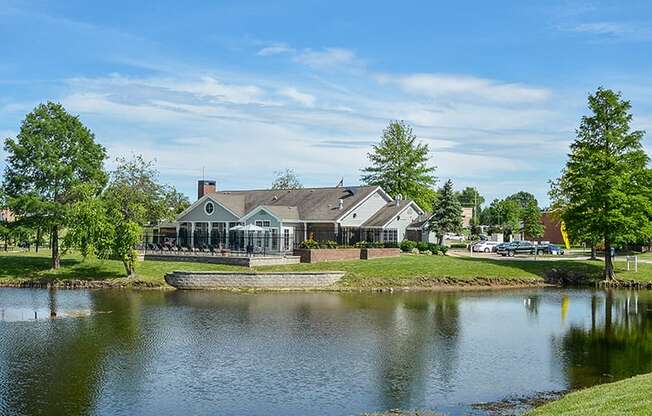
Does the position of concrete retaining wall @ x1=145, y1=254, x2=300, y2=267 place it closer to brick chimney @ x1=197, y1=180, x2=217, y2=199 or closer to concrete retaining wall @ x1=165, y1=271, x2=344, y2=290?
concrete retaining wall @ x1=165, y1=271, x2=344, y2=290

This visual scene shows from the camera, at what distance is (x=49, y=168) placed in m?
52.5

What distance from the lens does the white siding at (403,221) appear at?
6469 centimetres

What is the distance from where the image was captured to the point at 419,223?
66938 mm

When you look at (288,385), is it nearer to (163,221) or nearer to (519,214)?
(163,221)

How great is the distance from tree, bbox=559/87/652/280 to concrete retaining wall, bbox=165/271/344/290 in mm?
19961

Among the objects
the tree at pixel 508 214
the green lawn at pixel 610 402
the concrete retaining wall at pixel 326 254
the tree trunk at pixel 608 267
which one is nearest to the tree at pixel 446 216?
the concrete retaining wall at pixel 326 254

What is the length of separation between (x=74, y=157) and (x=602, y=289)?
40.0 meters

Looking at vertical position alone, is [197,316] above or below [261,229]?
below

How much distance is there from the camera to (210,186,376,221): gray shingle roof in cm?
6419

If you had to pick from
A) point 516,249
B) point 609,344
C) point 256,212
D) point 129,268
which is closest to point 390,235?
point 256,212

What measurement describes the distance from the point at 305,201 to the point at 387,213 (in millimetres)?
7995

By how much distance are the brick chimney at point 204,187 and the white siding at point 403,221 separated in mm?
20445

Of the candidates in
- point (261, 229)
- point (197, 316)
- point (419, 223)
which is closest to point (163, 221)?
point (261, 229)

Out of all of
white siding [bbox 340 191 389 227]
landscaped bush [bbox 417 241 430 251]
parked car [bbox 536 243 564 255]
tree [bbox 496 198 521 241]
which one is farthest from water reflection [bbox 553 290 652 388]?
tree [bbox 496 198 521 241]
